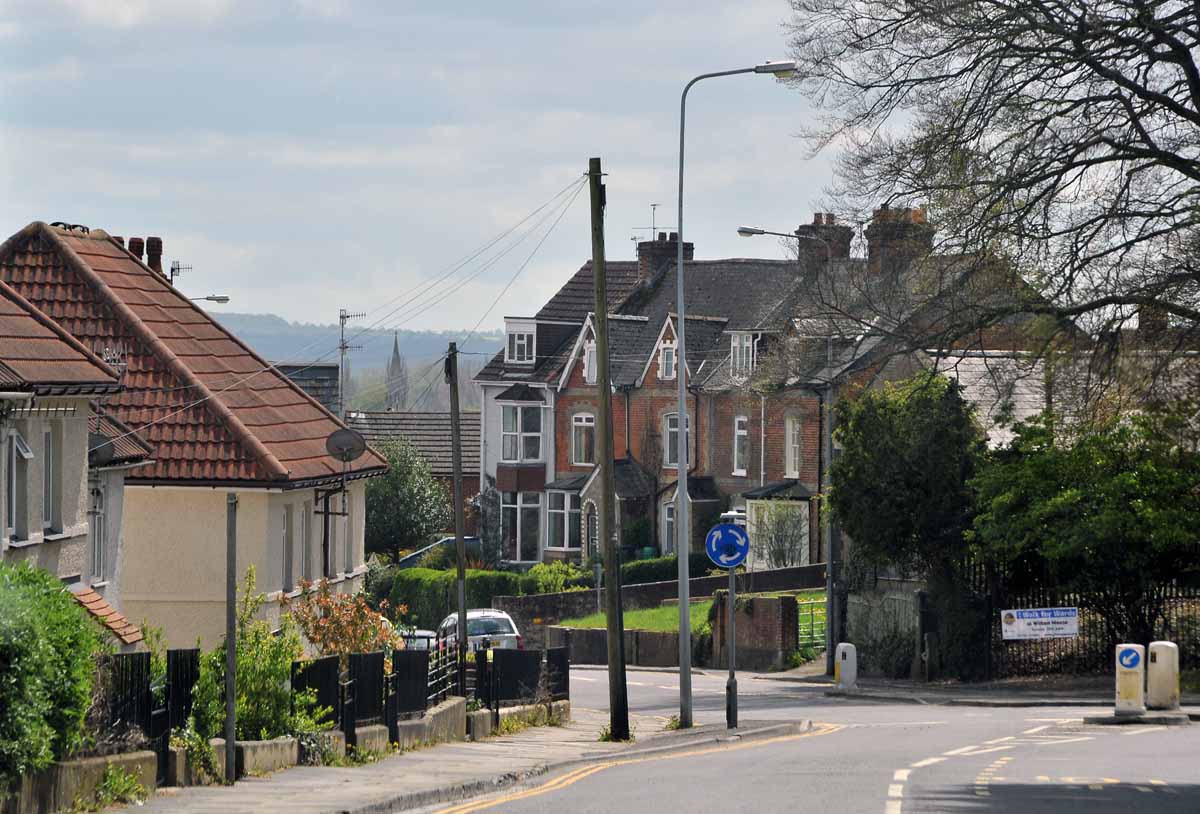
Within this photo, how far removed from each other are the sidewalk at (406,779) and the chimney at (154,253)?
51.7ft

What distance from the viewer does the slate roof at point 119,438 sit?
26733mm

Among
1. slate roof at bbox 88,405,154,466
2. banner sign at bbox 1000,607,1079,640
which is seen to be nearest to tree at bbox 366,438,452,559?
banner sign at bbox 1000,607,1079,640

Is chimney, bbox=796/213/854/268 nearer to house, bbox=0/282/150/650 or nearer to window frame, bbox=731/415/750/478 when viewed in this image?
Result: house, bbox=0/282/150/650

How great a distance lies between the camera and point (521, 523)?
70.9m

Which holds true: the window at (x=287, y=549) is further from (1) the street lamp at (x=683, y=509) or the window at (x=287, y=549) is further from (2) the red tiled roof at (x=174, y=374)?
(1) the street lamp at (x=683, y=509)

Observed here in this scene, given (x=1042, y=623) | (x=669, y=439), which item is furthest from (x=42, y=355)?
(x=669, y=439)

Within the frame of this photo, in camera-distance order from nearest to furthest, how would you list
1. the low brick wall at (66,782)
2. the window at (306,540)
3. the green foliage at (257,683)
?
the low brick wall at (66,782) → the green foliage at (257,683) → the window at (306,540)

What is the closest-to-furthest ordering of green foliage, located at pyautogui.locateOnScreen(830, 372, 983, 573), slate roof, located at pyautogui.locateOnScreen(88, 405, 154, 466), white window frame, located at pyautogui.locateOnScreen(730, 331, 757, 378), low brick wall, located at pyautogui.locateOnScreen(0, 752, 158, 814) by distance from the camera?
low brick wall, located at pyautogui.locateOnScreen(0, 752, 158, 814) < slate roof, located at pyautogui.locateOnScreen(88, 405, 154, 466) < green foliage, located at pyautogui.locateOnScreen(830, 372, 983, 573) < white window frame, located at pyautogui.locateOnScreen(730, 331, 757, 378)

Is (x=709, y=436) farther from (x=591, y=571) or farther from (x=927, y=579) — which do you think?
(x=927, y=579)

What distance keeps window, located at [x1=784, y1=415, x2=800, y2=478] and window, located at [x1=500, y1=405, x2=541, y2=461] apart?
13.4 meters

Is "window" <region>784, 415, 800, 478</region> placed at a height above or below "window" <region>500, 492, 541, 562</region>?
above

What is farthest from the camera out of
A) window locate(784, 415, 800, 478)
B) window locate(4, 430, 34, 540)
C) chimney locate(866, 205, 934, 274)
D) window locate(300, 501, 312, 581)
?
window locate(784, 415, 800, 478)

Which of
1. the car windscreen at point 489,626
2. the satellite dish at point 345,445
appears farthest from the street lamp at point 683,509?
the car windscreen at point 489,626

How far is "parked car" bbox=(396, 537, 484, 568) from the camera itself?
66.9 metres
